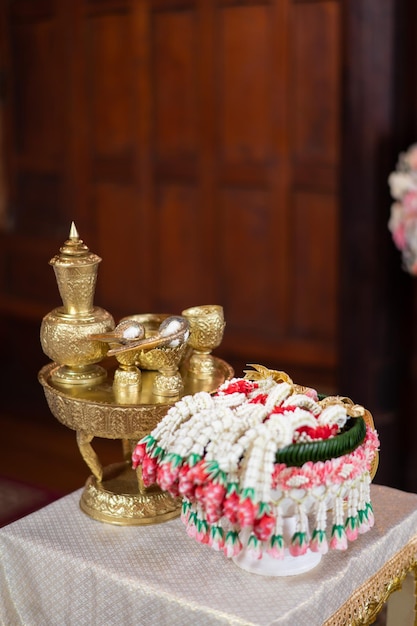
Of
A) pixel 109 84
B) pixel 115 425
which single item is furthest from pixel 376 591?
pixel 109 84

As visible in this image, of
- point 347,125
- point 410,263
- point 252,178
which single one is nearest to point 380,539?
point 410,263

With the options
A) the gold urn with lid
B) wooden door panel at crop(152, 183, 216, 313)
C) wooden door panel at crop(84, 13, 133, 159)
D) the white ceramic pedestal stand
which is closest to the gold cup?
the gold urn with lid

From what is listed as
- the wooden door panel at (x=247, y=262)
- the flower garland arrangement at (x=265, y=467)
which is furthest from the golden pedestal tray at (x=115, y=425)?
the wooden door panel at (x=247, y=262)

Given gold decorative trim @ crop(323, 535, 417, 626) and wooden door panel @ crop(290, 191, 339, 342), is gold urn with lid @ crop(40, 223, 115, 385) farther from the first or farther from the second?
wooden door panel @ crop(290, 191, 339, 342)

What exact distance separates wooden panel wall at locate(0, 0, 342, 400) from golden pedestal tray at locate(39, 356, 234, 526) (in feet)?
6.64

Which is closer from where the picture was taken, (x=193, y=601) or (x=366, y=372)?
(x=193, y=601)

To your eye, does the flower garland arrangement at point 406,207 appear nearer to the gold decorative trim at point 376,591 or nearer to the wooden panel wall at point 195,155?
the wooden panel wall at point 195,155

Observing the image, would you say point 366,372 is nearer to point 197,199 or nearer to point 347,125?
point 347,125

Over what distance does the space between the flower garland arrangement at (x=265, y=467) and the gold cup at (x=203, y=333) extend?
0.27 m

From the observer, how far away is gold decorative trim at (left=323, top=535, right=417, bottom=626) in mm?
1676

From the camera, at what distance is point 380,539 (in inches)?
69.9

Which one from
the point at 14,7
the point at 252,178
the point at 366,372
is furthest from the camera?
the point at 14,7

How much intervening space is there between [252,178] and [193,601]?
2924 mm

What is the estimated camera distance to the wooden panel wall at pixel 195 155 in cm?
416
